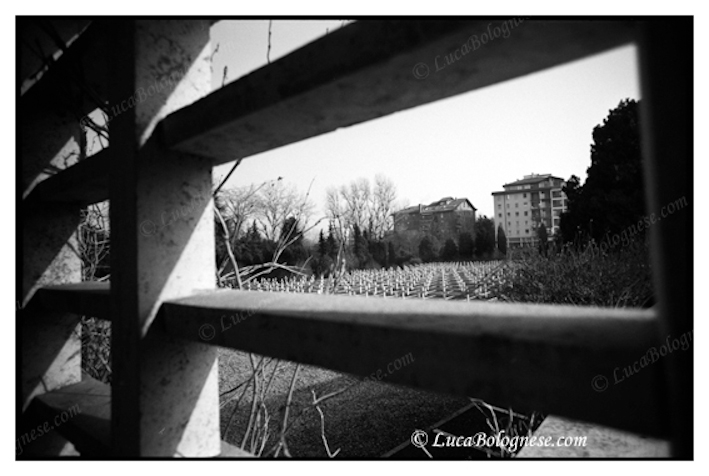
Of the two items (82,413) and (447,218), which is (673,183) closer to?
(82,413)

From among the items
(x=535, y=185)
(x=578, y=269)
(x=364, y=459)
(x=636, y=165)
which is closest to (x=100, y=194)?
(x=364, y=459)

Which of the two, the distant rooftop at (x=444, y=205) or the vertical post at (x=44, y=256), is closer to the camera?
the vertical post at (x=44, y=256)

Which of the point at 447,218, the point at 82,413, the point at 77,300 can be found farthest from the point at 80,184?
the point at 447,218

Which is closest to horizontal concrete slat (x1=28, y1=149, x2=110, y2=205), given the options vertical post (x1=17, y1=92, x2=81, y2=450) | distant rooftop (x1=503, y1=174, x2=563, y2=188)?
Answer: vertical post (x1=17, y1=92, x2=81, y2=450)

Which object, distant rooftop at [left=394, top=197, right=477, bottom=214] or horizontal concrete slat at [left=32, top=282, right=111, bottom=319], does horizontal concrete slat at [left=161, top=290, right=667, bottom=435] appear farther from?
distant rooftop at [left=394, top=197, right=477, bottom=214]

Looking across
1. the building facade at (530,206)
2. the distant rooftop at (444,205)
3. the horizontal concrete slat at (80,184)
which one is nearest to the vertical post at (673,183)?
the horizontal concrete slat at (80,184)

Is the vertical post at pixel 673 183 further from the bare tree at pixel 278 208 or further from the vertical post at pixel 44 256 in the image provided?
the vertical post at pixel 44 256

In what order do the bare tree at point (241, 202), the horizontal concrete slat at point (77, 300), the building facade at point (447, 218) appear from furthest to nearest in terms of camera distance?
the building facade at point (447, 218)
the bare tree at point (241, 202)
the horizontal concrete slat at point (77, 300)
